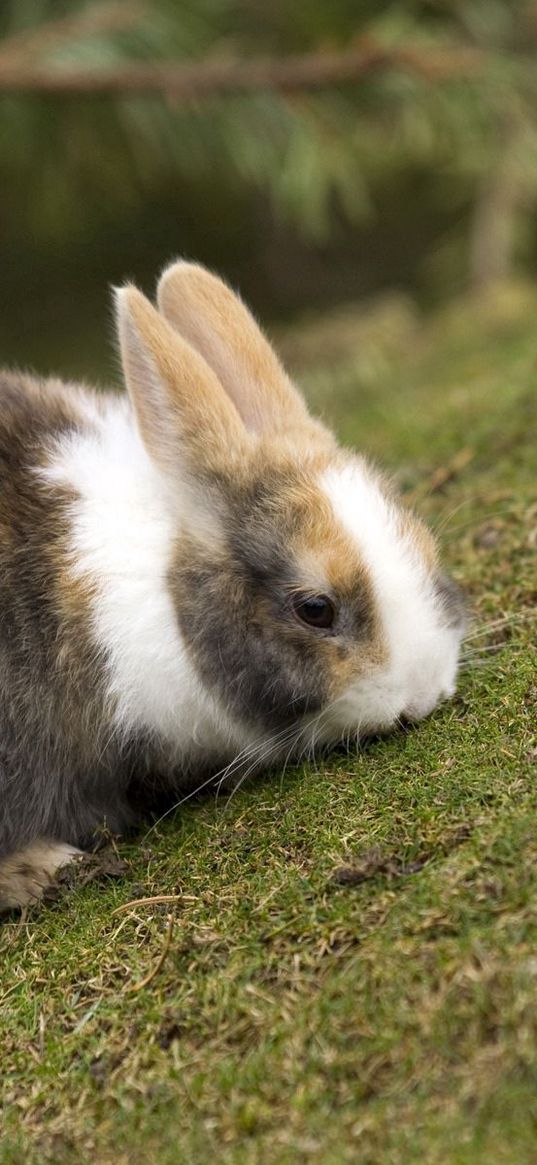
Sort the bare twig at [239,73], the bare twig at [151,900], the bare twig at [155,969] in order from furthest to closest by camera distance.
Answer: the bare twig at [239,73]
the bare twig at [151,900]
the bare twig at [155,969]

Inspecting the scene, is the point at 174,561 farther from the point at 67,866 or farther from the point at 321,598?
the point at 67,866

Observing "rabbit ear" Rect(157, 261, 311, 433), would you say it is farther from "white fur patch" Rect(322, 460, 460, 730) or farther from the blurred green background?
the blurred green background

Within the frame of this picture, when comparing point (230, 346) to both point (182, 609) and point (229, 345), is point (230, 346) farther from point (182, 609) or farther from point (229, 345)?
point (182, 609)

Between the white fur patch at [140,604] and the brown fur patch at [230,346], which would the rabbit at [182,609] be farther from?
the brown fur patch at [230,346]

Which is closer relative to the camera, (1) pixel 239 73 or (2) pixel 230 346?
(2) pixel 230 346

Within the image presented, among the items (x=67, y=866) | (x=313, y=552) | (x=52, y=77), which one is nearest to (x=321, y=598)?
(x=313, y=552)

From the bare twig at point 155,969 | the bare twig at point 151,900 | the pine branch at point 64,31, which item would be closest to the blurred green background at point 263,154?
the pine branch at point 64,31

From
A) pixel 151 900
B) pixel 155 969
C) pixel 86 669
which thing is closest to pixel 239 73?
pixel 86 669
